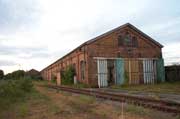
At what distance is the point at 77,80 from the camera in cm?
2830

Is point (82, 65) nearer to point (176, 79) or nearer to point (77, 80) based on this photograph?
point (77, 80)

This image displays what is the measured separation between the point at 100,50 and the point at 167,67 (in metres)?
8.49

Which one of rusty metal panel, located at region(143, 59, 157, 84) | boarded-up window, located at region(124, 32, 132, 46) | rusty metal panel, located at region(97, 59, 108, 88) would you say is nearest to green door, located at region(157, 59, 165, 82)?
rusty metal panel, located at region(143, 59, 157, 84)

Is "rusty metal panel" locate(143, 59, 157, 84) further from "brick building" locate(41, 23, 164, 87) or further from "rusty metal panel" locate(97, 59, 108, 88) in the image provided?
"rusty metal panel" locate(97, 59, 108, 88)

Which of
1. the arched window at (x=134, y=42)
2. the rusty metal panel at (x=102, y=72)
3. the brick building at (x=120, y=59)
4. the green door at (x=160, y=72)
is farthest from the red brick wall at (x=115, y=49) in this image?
the green door at (x=160, y=72)

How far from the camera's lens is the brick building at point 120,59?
24.6 metres

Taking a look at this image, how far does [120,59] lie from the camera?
2570 centimetres

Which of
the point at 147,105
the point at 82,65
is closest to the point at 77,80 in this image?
the point at 82,65

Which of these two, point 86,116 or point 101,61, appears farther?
point 101,61

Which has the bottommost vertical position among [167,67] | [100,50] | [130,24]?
[167,67]

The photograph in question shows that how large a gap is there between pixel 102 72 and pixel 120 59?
2527 mm

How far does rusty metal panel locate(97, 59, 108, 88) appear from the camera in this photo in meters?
24.7

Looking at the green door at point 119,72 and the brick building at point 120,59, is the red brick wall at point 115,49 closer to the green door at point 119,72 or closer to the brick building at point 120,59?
the brick building at point 120,59

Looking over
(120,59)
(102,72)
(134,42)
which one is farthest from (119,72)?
(134,42)
